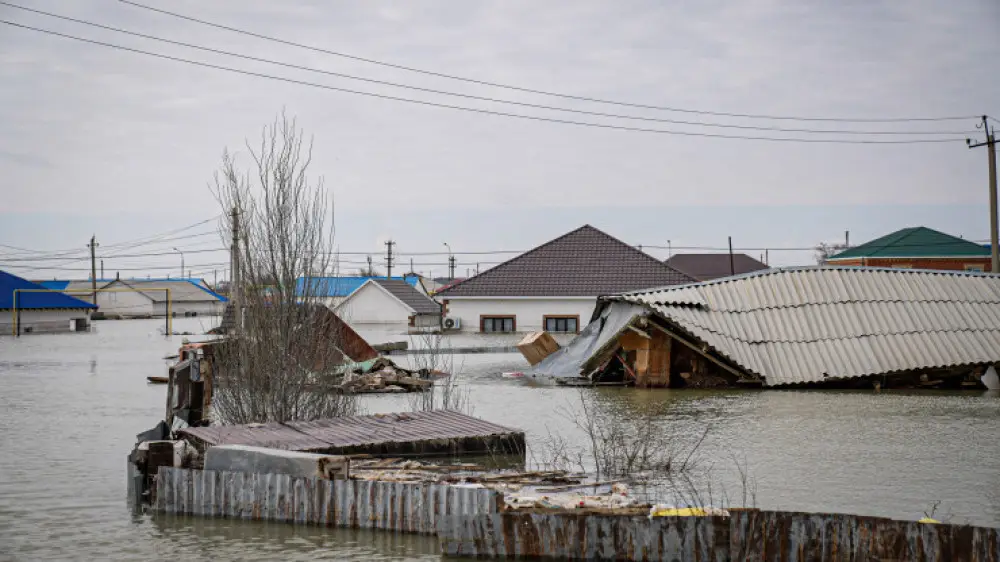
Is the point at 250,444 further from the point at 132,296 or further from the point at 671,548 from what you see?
the point at 132,296

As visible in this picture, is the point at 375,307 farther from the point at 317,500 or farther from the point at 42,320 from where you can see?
the point at 317,500

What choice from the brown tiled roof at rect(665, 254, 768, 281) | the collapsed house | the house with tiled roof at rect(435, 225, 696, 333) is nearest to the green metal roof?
the brown tiled roof at rect(665, 254, 768, 281)

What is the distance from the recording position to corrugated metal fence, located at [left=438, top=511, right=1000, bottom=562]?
293 inches

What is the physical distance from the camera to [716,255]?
8800 cm

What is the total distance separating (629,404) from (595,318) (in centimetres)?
700

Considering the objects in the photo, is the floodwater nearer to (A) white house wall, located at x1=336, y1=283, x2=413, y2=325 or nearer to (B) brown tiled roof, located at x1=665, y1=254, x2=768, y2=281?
(A) white house wall, located at x1=336, y1=283, x2=413, y2=325

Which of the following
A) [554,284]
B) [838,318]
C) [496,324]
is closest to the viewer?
[838,318]

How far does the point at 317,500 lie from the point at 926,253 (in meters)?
60.9

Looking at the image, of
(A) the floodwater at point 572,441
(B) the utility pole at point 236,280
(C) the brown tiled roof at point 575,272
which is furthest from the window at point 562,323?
(B) the utility pole at point 236,280

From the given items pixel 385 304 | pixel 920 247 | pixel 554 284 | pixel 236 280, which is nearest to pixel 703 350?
pixel 236 280

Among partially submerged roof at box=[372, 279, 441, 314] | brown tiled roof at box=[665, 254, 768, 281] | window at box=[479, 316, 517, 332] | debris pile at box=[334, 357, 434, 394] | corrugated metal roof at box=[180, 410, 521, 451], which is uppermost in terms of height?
brown tiled roof at box=[665, 254, 768, 281]

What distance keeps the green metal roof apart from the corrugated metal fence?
60248 millimetres

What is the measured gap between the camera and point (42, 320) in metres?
65.6

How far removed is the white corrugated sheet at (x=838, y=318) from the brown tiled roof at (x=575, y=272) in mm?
20037
